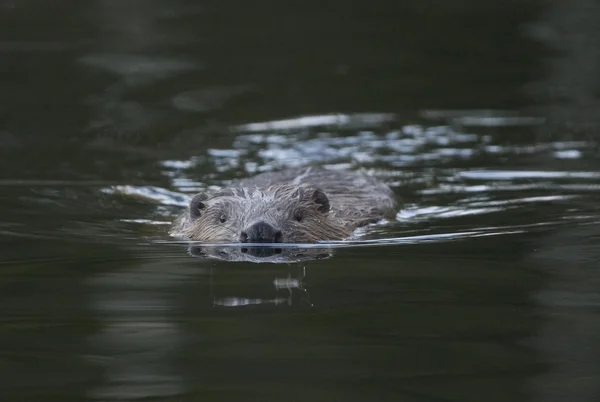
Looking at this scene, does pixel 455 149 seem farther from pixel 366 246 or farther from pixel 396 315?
pixel 396 315

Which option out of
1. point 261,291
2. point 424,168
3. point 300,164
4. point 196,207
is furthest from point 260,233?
point 300,164

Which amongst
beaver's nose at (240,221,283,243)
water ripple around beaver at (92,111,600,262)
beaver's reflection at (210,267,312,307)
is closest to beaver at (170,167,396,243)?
beaver's nose at (240,221,283,243)

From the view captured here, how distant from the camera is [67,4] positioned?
14859 mm

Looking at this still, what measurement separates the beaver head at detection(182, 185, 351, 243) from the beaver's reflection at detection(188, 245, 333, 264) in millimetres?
92

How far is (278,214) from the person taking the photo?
22.1 feet

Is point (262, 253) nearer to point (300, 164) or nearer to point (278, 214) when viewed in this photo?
point (278, 214)

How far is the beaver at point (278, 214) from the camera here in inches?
259

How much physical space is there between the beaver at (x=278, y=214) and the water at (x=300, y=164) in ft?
→ 0.68

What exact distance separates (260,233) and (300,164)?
3882 millimetres

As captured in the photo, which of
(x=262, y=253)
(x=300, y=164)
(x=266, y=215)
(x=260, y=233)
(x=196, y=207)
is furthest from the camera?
(x=300, y=164)

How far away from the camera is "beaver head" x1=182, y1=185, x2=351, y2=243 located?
6.63m

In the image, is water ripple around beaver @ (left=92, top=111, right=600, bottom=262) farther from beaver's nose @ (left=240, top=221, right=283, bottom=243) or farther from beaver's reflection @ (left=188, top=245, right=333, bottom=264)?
beaver's nose @ (left=240, top=221, right=283, bottom=243)

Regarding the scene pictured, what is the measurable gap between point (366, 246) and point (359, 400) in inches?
105

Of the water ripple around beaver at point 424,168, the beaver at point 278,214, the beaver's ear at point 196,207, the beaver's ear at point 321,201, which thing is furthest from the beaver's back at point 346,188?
the beaver's ear at point 196,207
